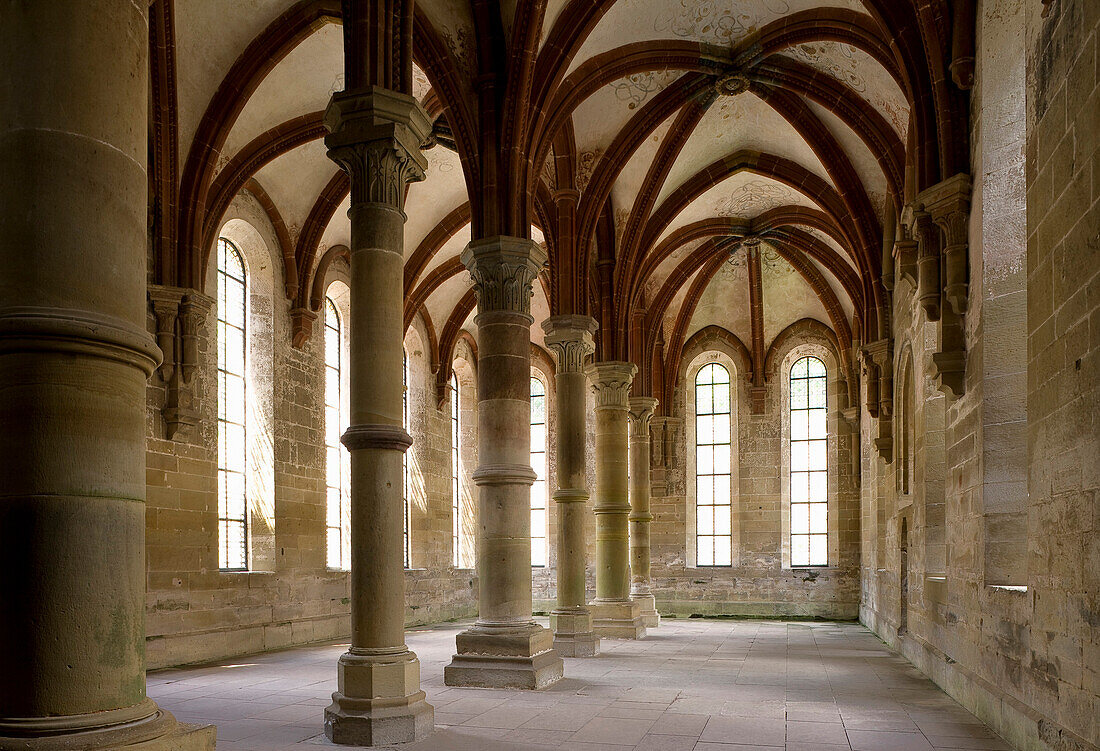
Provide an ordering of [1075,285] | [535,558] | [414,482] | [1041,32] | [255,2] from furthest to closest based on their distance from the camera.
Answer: [535,558]
[414,482]
[255,2]
[1041,32]
[1075,285]

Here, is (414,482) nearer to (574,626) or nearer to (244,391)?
(244,391)

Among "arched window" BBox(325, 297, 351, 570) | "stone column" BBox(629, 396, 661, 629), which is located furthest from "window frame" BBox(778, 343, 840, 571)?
"arched window" BBox(325, 297, 351, 570)

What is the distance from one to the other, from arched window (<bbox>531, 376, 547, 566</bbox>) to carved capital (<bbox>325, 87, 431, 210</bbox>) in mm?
17921

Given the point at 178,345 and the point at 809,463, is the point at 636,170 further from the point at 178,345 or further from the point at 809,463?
the point at 809,463

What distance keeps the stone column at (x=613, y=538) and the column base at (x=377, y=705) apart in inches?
349

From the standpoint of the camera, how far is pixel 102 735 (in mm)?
2896

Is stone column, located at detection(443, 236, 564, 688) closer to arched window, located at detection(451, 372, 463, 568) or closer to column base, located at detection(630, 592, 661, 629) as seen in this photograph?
column base, located at detection(630, 592, 661, 629)

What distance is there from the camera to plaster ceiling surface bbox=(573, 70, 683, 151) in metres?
14.2

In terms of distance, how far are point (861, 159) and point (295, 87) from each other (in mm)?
9233

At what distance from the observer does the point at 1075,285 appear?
557 centimetres

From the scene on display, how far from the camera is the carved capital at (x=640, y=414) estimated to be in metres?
21.2

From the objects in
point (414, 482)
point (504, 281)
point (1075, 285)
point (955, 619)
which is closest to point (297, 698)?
point (504, 281)

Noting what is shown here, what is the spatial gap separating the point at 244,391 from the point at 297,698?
23.8 ft

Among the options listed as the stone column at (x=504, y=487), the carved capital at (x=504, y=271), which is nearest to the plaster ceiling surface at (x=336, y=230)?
the carved capital at (x=504, y=271)
